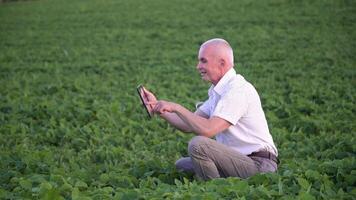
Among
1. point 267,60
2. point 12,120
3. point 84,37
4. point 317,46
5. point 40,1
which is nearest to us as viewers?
point 12,120

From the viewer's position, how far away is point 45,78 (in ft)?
47.7

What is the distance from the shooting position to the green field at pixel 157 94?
5220 millimetres

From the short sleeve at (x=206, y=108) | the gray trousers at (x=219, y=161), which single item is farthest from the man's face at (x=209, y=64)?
the gray trousers at (x=219, y=161)

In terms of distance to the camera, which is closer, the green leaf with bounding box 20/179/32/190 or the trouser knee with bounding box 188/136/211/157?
the green leaf with bounding box 20/179/32/190

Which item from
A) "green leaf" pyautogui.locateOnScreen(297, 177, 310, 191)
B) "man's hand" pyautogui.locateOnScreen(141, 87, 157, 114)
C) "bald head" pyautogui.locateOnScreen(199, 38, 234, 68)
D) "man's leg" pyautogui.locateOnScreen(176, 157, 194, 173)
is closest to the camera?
"green leaf" pyautogui.locateOnScreen(297, 177, 310, 191)

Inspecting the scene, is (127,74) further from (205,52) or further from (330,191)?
(330,191)

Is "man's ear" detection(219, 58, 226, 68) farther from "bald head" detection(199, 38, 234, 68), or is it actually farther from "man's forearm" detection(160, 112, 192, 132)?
"man's forearm" detection(160, 112, 192, 132)

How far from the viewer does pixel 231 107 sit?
18.2 feet

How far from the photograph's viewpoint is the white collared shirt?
5.54 meters

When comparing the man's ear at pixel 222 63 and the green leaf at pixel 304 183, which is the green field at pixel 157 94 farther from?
the man's ear at pixel 222 63

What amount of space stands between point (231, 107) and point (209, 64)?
17.9 inches

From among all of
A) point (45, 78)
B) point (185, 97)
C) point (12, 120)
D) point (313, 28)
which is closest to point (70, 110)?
point (12, 120)

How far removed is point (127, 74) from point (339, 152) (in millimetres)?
8667

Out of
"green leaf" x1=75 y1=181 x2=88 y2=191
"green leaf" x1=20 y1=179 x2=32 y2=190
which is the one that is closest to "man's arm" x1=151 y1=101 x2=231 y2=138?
"green leaf" x1=75 y1=181 x2=88 y2=191
